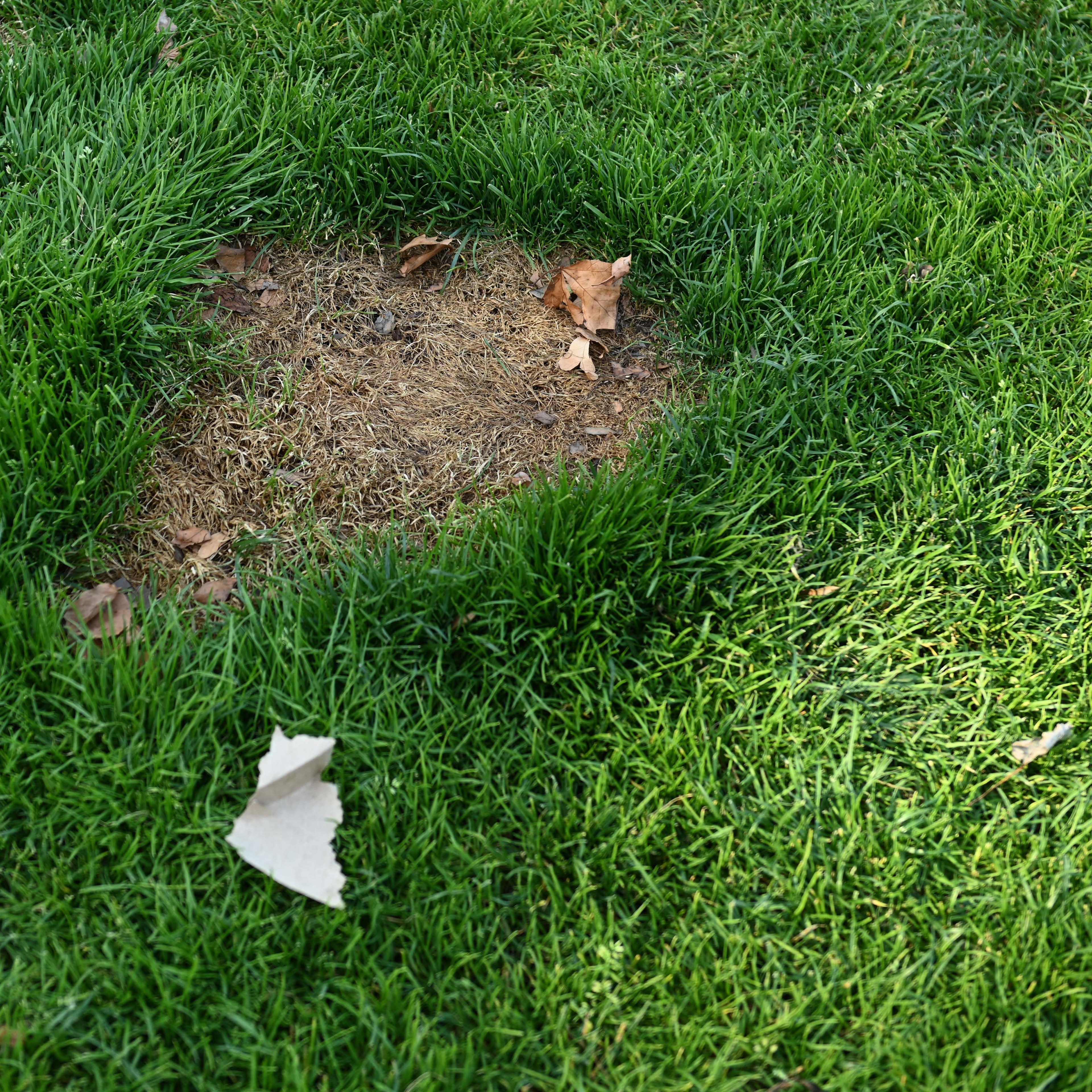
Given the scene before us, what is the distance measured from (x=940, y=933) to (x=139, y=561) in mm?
2011

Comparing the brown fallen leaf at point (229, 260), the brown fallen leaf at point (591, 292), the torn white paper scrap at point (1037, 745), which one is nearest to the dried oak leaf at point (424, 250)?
the brown fallen leaf at point (591, 292)

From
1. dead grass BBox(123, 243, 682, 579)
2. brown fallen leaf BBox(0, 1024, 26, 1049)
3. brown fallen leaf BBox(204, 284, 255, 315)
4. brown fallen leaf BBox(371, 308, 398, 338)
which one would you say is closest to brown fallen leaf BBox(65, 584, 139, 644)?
dead grass BBox(123, 243, 682, 579)

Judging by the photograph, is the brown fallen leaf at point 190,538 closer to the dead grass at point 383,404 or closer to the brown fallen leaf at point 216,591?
the dead grass at point 383,404

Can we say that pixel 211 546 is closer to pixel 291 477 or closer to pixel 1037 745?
pixel 291 477

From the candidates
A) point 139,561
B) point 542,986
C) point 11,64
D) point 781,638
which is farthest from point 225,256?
point 542,986

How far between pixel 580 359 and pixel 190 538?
1221 millimetres

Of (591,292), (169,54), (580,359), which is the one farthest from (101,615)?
(169,54)

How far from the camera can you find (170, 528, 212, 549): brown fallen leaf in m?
2.60

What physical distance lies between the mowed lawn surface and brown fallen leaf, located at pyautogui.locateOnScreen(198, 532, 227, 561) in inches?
6.7

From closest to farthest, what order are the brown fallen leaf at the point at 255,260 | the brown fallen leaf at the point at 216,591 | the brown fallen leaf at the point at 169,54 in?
the brown fallen leaf at the point at 216,591
the brown fallen leaf at the point at 255,260
the brown fallen leaf at the point at 169,54

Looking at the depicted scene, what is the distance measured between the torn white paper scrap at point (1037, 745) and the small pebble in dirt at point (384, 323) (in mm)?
2025

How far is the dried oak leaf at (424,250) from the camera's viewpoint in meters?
3.18

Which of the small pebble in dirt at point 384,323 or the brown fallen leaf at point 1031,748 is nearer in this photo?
the brown fallen leaf at point 1031,748

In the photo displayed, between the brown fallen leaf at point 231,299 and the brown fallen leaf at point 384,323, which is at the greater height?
the brown fallen leaf at point 231,299
